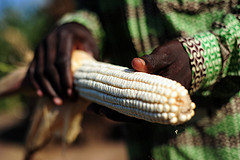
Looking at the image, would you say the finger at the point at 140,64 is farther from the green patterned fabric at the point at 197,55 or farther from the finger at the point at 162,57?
the green patterned fabric at the point at 197,55

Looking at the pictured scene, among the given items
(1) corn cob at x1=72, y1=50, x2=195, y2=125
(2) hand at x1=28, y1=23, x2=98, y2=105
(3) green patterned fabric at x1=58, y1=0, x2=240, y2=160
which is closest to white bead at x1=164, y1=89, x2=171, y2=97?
(1) corn cob at x1=72, y1=50, x2=195, y2=125

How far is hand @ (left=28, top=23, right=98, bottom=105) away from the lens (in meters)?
1.30

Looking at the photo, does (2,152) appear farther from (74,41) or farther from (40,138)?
(74,41)

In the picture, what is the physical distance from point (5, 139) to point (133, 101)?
583 centimetres

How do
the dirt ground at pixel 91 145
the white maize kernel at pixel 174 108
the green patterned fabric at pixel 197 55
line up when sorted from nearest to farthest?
the white maize kernel at pixel 174 108
the green patterned fabric at pixel 197 55
the dirt ground at pixel 91 145

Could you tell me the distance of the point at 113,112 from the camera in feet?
3.33

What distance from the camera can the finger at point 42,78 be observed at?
4.43 ft

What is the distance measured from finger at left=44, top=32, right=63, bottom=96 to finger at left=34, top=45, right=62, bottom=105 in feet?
0.06

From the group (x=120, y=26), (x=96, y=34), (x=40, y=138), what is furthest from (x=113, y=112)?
(x=40, y=138)

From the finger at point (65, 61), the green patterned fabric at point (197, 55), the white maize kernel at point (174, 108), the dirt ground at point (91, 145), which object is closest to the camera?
the white maize kernel at point (174, 108)

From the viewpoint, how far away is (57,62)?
130cm

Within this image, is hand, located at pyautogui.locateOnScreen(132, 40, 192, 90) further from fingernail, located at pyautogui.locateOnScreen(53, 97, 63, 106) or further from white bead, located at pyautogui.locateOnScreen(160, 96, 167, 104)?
fingernail, located at pyautogui.locateOnScreen(53, 97, 63, 106)

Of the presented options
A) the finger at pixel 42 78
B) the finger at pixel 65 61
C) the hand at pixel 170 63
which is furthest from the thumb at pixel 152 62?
the finger at pixel 42 78

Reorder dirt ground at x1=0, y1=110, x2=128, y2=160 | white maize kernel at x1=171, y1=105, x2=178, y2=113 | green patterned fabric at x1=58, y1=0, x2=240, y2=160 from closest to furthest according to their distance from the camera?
white maize kernel at x1=171, y1=105, x2=178, y2=113 → green patterned fabric at x1=58, y1=0, x2=240, y2=160 → dirt ground at x1=0, y1=110, x2=128, y2=160
